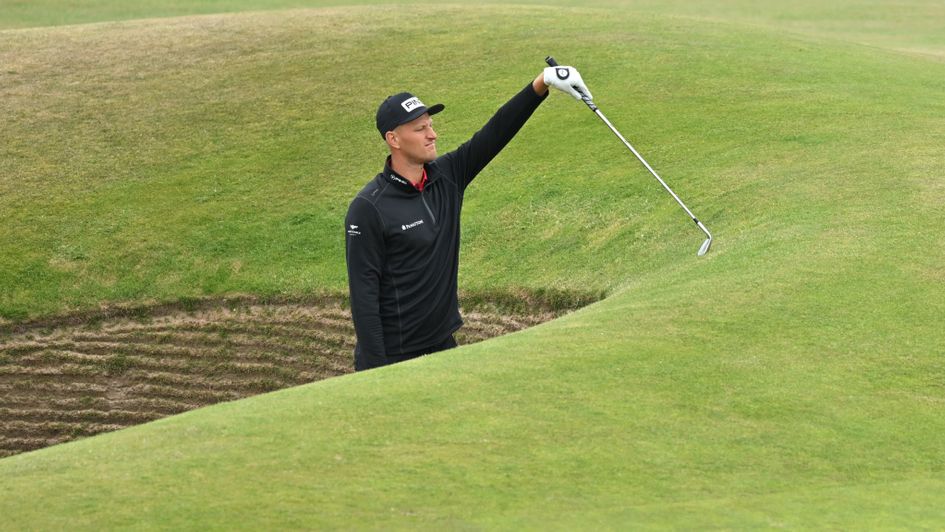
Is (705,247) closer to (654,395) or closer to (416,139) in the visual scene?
(416,139)

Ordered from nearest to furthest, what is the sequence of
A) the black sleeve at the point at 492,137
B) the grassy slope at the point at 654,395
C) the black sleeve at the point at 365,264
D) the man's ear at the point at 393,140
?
the grassy slope at the point at 654,395 < the black sleeve at the point at 365,264 < the man's ear at the point at 393,140 < the black sleeve at the point at 492,137

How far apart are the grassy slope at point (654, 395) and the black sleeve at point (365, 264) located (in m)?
0.68

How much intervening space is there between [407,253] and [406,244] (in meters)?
0.07

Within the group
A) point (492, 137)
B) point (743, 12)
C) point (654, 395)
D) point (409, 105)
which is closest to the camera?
point (654, 395)

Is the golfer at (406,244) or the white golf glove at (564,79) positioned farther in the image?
the white golf glove at (564,79)

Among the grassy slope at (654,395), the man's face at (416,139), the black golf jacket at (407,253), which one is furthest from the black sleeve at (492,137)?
the grassy slope at (654,395)

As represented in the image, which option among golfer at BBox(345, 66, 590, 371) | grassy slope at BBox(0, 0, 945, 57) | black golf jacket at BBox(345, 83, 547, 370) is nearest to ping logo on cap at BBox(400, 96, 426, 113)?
golfer at BBox(345, 66, 590, 371)

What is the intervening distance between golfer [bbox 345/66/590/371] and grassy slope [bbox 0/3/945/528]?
596 millimetres

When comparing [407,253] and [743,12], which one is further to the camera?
[743,12]

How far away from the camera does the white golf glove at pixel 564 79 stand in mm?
10719

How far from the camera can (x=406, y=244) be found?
400 inches

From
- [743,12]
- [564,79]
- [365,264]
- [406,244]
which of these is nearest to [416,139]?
[406,244]

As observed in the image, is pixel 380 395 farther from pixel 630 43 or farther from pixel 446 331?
pixel 630 43

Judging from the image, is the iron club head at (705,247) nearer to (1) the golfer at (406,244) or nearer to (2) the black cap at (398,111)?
(1) the golfer at (406,244)
